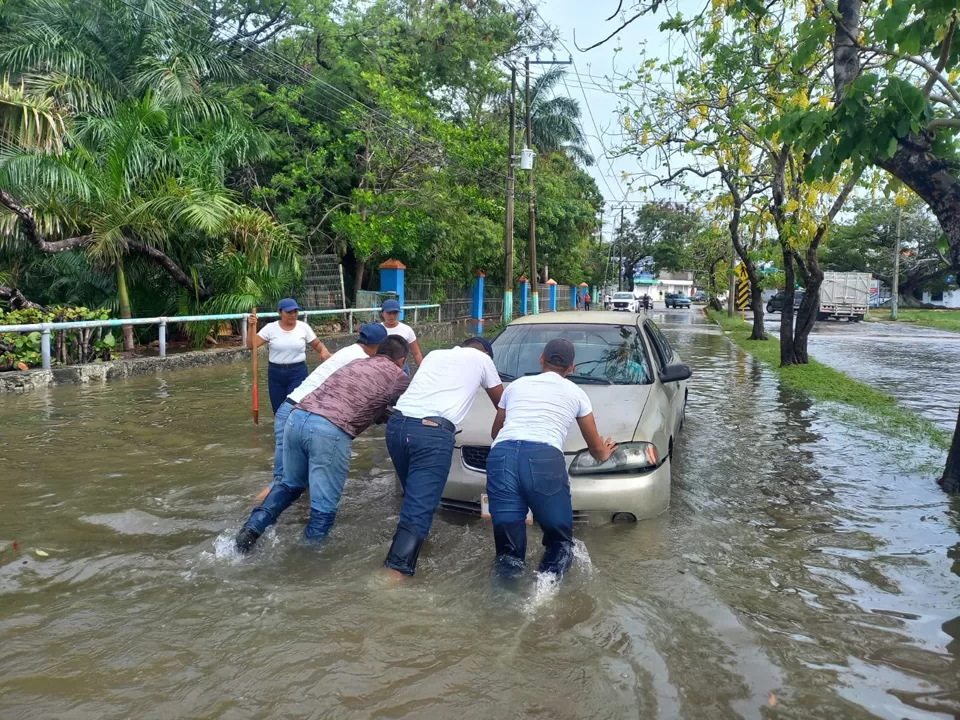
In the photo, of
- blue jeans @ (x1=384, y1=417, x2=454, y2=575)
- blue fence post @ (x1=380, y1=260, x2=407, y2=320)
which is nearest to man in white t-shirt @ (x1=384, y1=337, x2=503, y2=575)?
blue jeans @ (x1=384, y1=417, x2=454, y2=575)

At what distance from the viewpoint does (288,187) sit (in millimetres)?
19469

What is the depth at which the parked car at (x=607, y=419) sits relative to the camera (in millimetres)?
4703

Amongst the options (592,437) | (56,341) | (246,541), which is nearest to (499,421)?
(592,437)

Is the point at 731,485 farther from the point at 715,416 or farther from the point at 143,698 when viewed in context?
the point at 143,698

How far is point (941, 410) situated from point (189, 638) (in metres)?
10.5

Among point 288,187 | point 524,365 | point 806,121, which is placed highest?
point 288,187

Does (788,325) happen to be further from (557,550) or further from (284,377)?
(557,550)

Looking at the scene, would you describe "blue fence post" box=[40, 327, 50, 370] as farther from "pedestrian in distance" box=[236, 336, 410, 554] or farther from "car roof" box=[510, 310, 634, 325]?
"pedestrian in distance" box=[236, 336, 410, 554]

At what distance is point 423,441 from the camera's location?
4004mm

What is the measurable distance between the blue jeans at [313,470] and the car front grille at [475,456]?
0.87 meters

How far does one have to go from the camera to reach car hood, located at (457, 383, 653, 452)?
15.9 feet

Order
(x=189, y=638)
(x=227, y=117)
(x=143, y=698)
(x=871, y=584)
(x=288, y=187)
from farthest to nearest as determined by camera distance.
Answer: (x=288, y=187)
(x=227, y=117)
(x=871, y=584)
(x=189, y=638)
(x=143, y=698)

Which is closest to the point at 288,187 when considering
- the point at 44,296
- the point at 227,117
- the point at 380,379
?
the point at 227,117

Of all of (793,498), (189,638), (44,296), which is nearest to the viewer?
(189,638)
